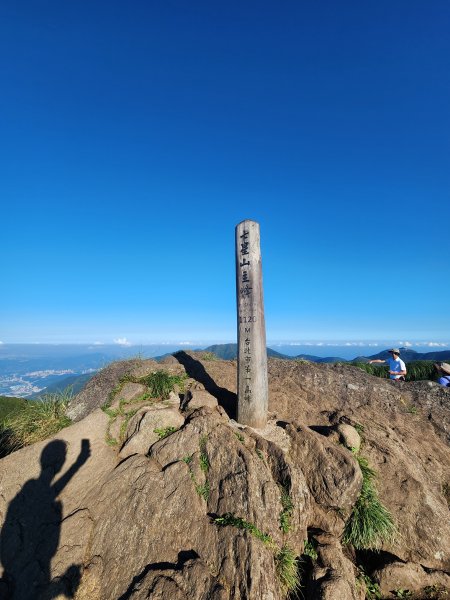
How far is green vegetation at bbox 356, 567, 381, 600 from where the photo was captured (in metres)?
6.05

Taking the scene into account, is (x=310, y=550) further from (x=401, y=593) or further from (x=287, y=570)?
(x=401, y=593)

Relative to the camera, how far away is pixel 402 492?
25.4 feet

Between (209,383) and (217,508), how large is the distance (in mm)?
5225

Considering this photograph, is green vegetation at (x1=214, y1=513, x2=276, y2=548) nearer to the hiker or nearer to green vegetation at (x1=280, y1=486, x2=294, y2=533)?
green vegetation at (x1=280, y1=486, x2=294, y2=533)

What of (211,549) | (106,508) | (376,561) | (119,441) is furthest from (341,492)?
(119,441)

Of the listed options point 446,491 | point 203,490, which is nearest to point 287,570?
point 203,490

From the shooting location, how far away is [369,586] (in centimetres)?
615

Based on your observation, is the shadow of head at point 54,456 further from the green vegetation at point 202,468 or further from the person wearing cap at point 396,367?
the person wearing cap at point 396,367

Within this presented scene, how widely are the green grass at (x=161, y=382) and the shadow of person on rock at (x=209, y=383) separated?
0.89 metres

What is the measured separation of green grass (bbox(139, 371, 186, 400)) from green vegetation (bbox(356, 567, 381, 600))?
21.9 feet

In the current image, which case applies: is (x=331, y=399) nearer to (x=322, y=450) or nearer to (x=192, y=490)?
(x=322, y=450)

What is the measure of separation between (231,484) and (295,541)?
5.85 feet

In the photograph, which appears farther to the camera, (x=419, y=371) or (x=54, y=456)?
(x=419, y=371)

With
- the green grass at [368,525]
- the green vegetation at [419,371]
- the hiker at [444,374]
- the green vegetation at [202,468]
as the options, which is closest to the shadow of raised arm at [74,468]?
the green vegetation at [202,468]
